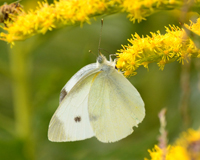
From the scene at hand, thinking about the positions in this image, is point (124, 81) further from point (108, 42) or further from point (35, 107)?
point (108, 42)

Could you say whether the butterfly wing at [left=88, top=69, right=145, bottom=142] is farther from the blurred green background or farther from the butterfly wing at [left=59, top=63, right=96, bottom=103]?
the blurred green background

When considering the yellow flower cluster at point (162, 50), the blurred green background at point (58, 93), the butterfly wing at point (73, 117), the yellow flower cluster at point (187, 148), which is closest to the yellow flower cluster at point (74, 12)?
the yellow flower cluster at point (162, 50)

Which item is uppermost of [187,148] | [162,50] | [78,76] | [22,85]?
[22,85]

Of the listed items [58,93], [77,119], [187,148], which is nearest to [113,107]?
[77,119]

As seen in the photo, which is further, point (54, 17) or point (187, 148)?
point (54, 17)

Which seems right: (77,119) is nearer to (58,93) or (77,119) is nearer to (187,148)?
(58,93)

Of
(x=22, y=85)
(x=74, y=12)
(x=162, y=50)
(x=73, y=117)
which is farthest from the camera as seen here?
(x=22, y=85)
